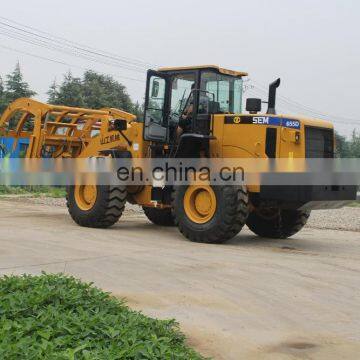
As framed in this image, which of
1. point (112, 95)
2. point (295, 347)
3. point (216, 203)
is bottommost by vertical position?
point (295, 347)

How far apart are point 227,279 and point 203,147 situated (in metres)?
4.08

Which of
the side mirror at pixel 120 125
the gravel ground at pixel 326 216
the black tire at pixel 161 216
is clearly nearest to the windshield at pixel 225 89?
the side mirror at pixel 120 125

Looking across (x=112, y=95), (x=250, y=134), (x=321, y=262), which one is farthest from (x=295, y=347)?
(x=112, y=95)

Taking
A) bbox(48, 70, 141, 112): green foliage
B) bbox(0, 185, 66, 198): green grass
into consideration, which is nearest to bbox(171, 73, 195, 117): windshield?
bbox(0, 185, 66, 198): green grass

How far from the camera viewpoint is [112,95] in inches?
2345

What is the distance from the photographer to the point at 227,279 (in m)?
7.71

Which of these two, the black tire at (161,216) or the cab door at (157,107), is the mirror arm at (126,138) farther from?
the black tire at (161,216)

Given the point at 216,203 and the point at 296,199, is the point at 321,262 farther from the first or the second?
the point at 216,203

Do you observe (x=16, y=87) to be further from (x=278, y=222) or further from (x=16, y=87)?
(x=278, y=222)

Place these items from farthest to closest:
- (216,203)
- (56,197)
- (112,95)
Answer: (112,95) → (56,197) → (216,203)

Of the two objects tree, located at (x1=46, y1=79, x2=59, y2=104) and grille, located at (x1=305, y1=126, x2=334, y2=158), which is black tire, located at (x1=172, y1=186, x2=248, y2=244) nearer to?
grille, located at (x1=305, y1=126, x2=334, y2=158)

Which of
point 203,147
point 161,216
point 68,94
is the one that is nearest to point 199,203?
point 203,147

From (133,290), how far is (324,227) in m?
8.79

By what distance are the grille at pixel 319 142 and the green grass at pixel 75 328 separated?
5961 millimetres
